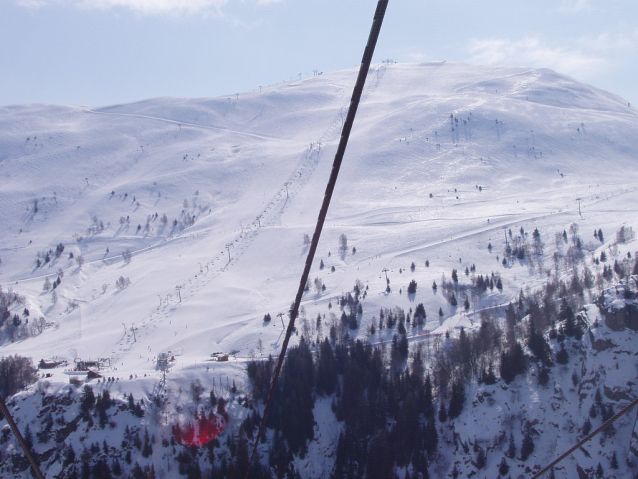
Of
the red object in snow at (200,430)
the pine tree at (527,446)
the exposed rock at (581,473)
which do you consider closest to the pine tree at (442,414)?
the pine tree at (527,446)

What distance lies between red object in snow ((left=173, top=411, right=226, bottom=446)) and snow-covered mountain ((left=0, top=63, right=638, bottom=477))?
1222mm

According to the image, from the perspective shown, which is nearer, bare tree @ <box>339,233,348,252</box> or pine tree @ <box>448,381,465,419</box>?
pine tree @ <box>448,381,465,419</box>

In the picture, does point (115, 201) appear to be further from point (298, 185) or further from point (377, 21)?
point (377, 21)

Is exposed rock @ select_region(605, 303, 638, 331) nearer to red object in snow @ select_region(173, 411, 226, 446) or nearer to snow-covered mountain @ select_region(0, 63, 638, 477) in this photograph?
snow-covered mountain @ select_region(0, 63, 638, 477)

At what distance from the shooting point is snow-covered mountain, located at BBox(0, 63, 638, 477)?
162 ft

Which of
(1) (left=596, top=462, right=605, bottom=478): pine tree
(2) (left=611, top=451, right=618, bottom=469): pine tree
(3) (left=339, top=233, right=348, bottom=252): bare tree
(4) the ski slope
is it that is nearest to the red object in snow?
(4) the ski slope

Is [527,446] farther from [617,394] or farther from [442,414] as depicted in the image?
[617,394]

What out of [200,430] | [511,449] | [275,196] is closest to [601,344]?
Result: [511,449]

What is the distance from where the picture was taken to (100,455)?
3566 cm

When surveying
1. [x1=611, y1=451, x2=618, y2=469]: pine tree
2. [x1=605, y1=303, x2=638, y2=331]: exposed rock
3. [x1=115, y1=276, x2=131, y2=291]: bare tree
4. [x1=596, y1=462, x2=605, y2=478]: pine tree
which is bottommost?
[x1=596, y1=462, x2=605, y2=478]: pine tree

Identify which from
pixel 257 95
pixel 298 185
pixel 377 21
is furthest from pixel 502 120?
pixel 377 21

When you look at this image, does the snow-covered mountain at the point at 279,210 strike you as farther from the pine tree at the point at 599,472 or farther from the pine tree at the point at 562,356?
the pine tree at the point at 599,472

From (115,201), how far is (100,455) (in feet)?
228

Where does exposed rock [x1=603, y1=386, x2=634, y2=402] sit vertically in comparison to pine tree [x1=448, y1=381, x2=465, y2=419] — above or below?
above
